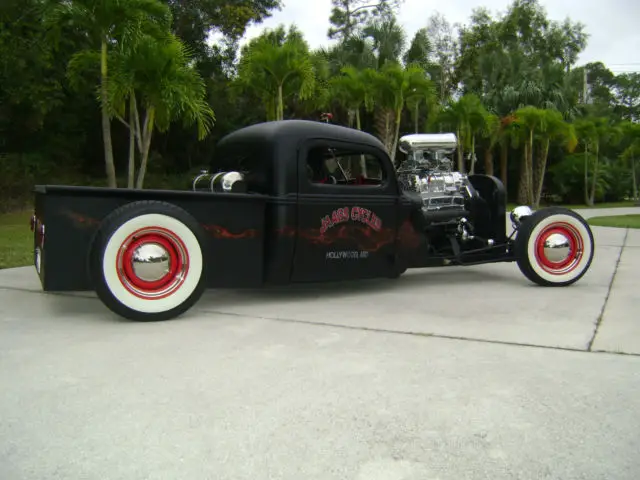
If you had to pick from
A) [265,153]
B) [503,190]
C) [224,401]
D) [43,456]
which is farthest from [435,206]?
[43,456]

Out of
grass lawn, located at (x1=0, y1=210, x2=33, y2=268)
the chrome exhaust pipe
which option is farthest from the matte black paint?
grass lawn, located at (x1=0, y1=210, x2=33, y2=268)

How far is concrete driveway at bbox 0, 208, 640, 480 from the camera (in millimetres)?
2268

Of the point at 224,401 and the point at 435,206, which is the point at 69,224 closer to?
the point at 224,401

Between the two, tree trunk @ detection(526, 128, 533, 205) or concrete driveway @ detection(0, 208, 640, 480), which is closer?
concrete driveway @ detection(0, 208, 640, 480)

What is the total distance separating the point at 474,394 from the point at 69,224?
9.49ft

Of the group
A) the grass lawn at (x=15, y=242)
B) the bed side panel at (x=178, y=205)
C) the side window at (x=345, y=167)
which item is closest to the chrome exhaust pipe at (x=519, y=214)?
the side window at (x=345, y=167)

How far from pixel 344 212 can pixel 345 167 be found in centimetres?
73

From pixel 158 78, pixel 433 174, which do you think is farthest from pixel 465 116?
pixel 433 174

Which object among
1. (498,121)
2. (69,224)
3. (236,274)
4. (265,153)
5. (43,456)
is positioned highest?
(498,121)

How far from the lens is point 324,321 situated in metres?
4.50

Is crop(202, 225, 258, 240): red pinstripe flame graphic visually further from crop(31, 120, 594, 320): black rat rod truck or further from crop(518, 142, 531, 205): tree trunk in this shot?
crop(518, 142, 531, 205): tree trunk

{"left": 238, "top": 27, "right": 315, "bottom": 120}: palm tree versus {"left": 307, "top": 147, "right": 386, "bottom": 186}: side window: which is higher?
{"left": 238, "top": 27, "right": 315, "bottom": 120}: palm tree

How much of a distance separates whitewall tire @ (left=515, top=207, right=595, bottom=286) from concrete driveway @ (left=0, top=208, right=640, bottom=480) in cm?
74

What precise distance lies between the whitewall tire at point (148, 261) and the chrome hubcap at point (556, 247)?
134 inches
